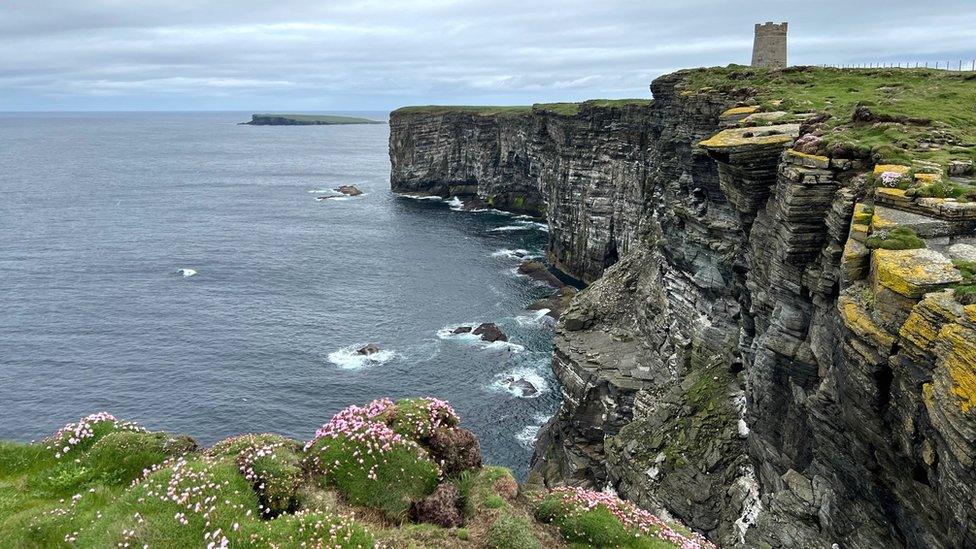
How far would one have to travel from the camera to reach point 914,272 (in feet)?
58.8

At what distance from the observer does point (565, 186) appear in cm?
10869

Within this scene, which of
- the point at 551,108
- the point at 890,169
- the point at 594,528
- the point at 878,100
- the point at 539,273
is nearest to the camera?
the point at 594,528

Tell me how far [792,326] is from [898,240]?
946 cm

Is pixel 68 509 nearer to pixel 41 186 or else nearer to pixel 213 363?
pixel 213 363

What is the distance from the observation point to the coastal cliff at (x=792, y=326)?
58.0ft

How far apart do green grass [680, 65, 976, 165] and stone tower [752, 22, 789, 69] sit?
28.6 ft

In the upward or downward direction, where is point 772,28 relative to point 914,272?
upward

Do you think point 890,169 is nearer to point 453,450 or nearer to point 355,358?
point 453,450

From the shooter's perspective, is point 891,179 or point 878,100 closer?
point 891,179

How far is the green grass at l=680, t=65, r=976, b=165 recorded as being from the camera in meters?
27.1

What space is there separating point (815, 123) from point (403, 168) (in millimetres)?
149557

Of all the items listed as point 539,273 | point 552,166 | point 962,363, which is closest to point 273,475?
point 962,363

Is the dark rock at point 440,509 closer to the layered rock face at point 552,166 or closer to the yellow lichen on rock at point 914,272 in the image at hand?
the yellow lichen on rock at point 914,272

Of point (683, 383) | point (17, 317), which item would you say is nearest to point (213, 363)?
point (17, 317)
